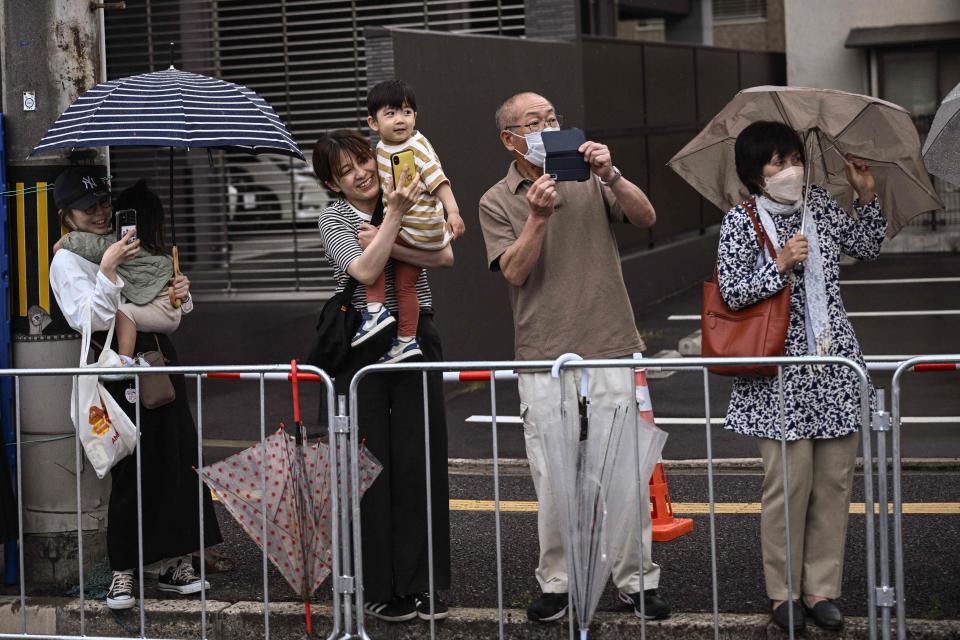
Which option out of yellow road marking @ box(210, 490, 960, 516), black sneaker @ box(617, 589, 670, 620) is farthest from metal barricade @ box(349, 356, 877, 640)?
yellow road marking @ box(210, 490, 960, 516)

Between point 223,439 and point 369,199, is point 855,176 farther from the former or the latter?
point 223,439

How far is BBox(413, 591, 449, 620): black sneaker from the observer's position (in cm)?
525

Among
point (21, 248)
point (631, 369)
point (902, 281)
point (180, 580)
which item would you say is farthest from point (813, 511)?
point (902, 281)

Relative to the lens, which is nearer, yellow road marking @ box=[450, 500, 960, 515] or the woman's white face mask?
the woman's white face mask

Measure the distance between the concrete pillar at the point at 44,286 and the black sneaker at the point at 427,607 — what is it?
1.56m

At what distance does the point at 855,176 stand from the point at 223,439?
5599mm

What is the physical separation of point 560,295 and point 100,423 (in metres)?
1.96

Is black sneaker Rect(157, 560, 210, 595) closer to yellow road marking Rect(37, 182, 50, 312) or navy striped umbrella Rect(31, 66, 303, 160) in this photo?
yellow road marking Rect(37, 182, 50, 312)

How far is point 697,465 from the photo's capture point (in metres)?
8.12

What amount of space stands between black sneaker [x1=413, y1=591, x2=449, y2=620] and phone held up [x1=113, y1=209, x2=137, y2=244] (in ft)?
6.26

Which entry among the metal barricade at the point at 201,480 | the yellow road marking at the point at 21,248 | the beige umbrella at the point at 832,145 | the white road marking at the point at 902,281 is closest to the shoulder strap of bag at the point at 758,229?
the beige umbrella at the point at 832,145

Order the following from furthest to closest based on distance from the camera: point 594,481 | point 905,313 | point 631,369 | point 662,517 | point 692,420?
point 905,313 → point 692,420 → point 662,517 → point 631,369 → point 594,481

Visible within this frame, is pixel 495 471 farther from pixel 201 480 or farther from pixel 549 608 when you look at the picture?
pixel 201 480

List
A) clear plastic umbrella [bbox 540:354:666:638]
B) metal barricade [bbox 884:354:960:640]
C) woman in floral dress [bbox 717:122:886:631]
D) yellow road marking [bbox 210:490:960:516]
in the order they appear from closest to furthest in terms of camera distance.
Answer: metal barricade [bbox 884:354:960:640] < clear plastic umbrella [bbox 540:354:666:638] < woman in floral dress [bbox 717:122:886:631] < yellow road marking [bbox 210:490:960:516]
